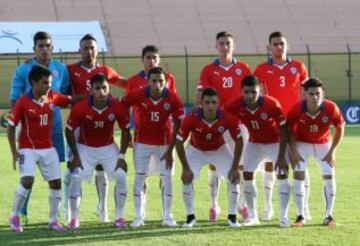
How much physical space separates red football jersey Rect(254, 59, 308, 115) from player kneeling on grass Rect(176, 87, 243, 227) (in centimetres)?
95

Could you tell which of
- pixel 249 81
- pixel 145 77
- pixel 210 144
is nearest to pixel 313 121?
pixel 249 81

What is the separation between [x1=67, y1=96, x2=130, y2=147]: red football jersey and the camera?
28.6 ft

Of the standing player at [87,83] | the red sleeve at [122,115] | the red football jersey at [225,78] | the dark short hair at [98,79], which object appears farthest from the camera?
the red football jersey at [225,78]

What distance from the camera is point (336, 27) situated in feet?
123

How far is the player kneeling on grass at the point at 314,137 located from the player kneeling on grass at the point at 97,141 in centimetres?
178

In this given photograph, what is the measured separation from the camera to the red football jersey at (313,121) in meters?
8.80

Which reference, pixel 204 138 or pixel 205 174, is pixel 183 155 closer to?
pixel 204 138

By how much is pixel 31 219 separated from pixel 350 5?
3200 cm

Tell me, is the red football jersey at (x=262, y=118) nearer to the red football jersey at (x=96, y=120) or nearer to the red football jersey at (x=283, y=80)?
the red football jersey at (x=283, y=80)

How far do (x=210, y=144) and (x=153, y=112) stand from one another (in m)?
0.70

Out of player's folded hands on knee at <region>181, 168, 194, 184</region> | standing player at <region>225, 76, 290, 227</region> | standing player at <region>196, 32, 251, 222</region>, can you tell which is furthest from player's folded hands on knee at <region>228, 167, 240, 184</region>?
standing player at <region>196, 32, 251, 222</region>

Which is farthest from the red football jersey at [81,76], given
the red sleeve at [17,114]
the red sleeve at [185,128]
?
the red sleeve at [185,128]

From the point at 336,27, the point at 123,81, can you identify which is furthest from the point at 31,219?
the point at 336,27

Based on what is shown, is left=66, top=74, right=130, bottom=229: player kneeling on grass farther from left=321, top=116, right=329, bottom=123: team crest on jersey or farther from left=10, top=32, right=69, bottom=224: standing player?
left=321, top=116, right=329, bottom=123: team crest on jersey
